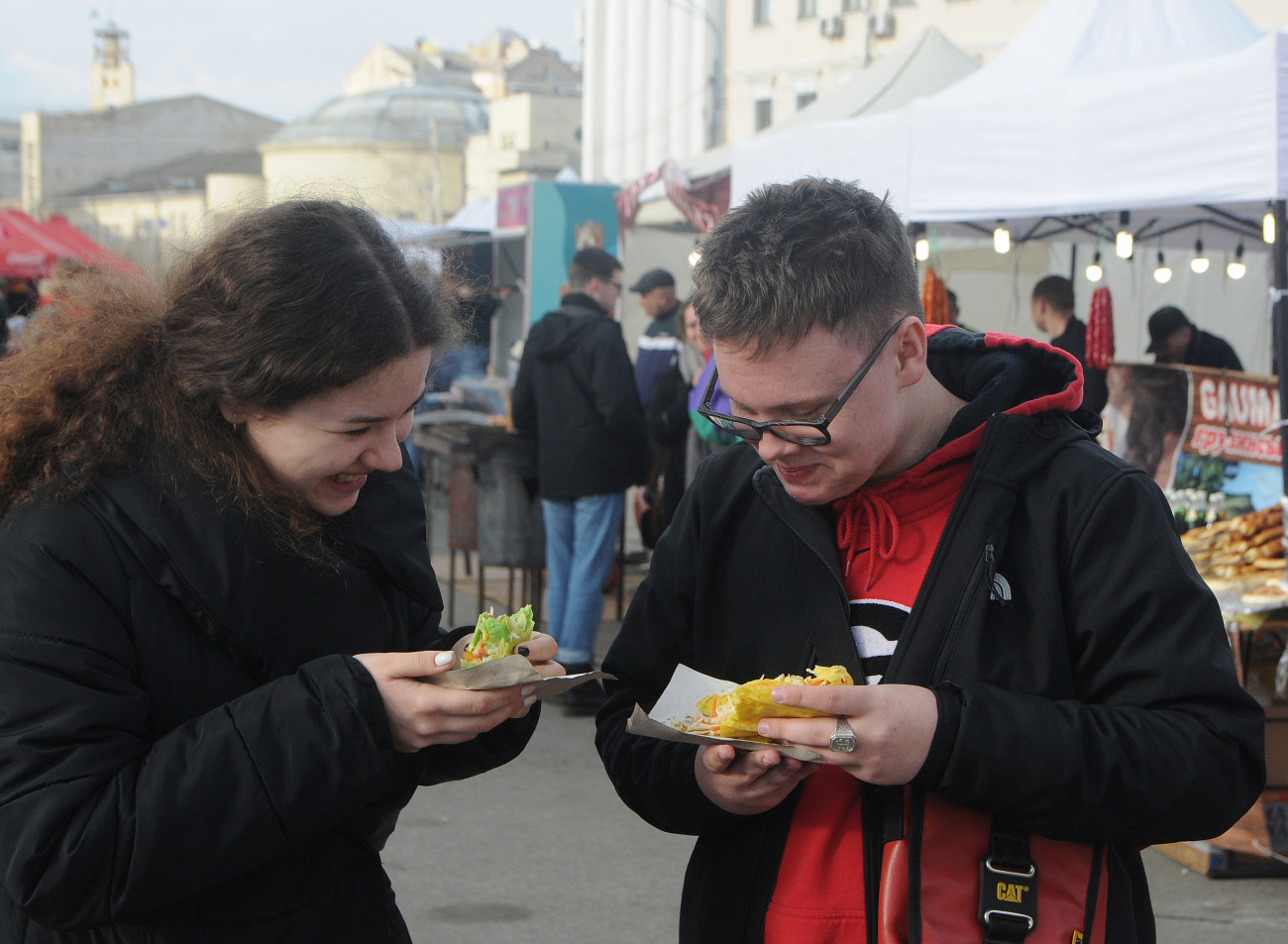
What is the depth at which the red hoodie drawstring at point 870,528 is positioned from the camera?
1.75m

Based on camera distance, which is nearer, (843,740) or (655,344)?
(843,740)

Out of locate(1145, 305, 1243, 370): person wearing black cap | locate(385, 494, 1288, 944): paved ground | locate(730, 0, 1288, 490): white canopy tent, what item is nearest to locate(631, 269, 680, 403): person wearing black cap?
locate(730, 0, 1288, 490): white canopy tent

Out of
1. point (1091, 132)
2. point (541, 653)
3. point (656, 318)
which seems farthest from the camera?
point (656, 318)

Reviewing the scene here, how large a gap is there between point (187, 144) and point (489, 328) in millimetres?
54069

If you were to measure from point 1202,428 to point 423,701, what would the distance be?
4582mm

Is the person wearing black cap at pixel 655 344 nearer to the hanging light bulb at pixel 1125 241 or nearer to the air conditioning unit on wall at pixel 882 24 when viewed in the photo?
the hanging light bulb at pixel 1125 241

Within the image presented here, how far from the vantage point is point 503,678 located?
1648mm

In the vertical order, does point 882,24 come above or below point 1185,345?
above

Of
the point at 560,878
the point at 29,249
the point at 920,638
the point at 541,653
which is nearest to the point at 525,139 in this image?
the point at 29,249

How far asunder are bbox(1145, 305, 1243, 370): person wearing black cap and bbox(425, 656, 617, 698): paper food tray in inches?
266

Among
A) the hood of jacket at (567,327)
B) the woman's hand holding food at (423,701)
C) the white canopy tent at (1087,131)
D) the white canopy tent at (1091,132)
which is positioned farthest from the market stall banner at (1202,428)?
the woman's hand holding food at (423,701)

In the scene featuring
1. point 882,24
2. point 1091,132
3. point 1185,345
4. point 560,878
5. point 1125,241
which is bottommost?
point 560,878

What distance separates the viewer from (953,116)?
5.39 meters

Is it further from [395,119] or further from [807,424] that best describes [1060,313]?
[395,119]
